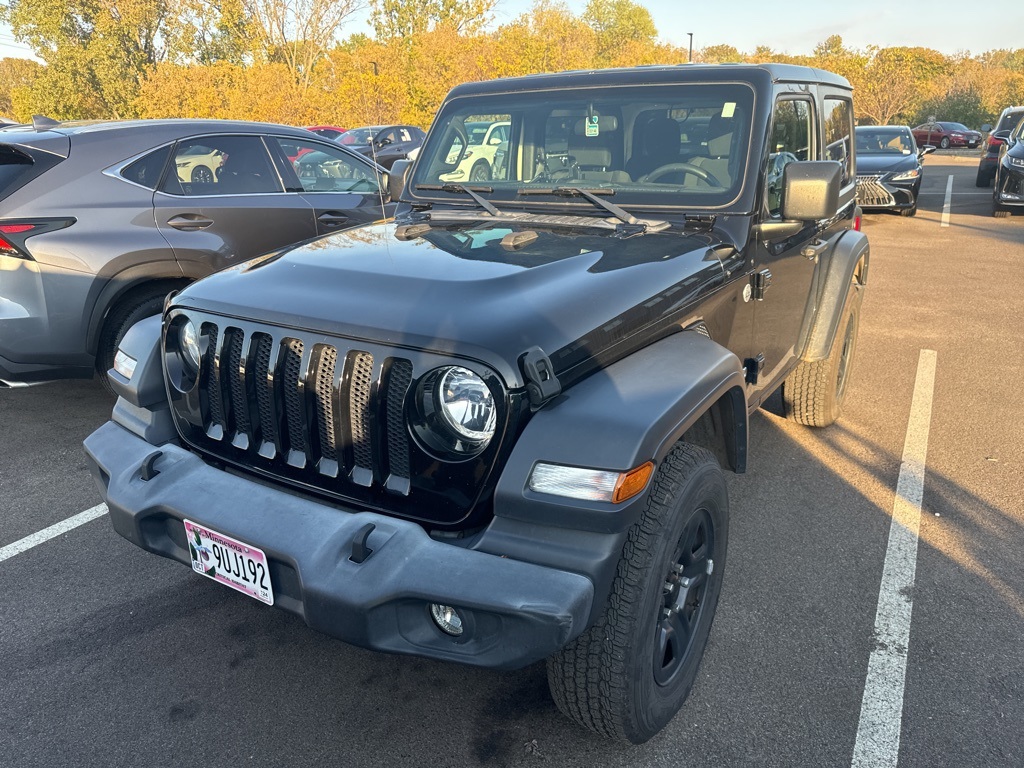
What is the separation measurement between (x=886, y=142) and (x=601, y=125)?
13252 millimetres

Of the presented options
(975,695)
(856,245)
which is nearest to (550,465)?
(975,695)

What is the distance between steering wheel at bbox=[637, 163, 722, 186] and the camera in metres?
3.23

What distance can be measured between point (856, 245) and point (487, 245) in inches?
104

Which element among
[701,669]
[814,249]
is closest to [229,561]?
[701,669]

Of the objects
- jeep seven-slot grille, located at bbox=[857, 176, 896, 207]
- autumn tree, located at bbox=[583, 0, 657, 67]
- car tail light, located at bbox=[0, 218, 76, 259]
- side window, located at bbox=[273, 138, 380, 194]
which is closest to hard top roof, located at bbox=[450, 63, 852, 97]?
side window, located at bbox=[273, 138, 380, 194]

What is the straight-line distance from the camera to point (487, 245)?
2799mm

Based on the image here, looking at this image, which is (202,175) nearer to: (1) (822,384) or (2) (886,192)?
(1) (822,384)

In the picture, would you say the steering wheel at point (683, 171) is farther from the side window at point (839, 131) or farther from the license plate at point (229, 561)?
the license plate at point (229, 561)

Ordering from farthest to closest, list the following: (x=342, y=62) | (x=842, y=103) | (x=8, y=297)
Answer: (x=342, y=62)
(x=842, y=103)
(x=8, y=297)

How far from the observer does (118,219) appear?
4613 millimetres

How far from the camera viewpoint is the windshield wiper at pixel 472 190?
11.1 feet

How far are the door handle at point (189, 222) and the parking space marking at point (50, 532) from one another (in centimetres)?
188

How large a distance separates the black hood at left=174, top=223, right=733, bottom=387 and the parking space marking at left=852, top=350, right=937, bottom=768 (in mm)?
1401

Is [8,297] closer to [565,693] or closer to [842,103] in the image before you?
[565,693]
